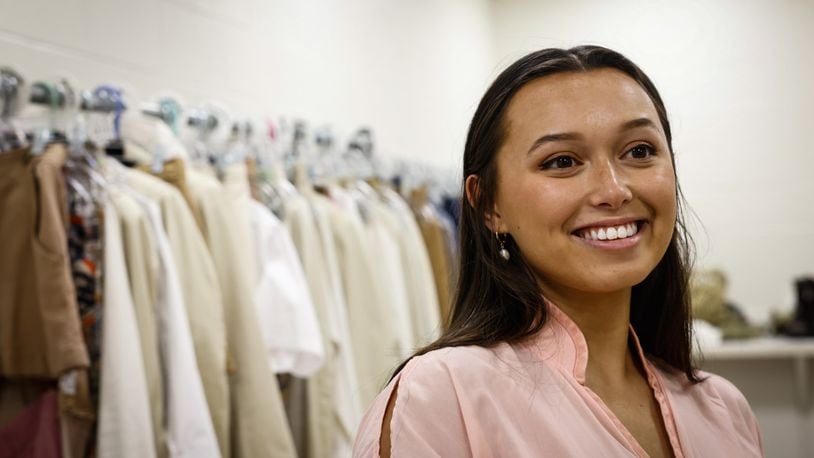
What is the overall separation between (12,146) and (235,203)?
0.51 meters

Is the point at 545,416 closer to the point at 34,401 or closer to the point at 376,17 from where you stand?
the point at 34,401

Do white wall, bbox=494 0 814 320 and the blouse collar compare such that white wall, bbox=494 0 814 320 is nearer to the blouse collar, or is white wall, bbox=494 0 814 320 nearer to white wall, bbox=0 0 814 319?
white wall, bbox=0 0 814 319

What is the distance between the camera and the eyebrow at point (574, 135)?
1.04 m

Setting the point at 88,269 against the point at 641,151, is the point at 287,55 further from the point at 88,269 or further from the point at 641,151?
the point at 641,151

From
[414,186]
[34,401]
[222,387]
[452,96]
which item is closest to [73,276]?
Result: [34,401]

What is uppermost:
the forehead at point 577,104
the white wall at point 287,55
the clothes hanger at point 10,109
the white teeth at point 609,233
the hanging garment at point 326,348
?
the white wall at point 287,55

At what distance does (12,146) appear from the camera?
1.55 meters

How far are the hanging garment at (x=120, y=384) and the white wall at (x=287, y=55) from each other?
1.62 ft

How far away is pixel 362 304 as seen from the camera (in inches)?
90.2

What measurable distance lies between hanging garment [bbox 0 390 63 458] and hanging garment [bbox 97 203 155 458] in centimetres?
8

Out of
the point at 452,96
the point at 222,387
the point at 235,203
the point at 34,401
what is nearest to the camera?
the point at 34,401

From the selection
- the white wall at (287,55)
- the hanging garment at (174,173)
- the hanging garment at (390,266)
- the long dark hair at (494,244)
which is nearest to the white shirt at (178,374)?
the hanging garment at (174,173)

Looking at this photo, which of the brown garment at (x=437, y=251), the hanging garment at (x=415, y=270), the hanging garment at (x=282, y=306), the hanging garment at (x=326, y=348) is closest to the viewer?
the hanging garment at (x=282, y=306)

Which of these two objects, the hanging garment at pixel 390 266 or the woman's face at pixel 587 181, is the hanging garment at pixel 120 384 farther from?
the hanging garment at pixel 390 266
